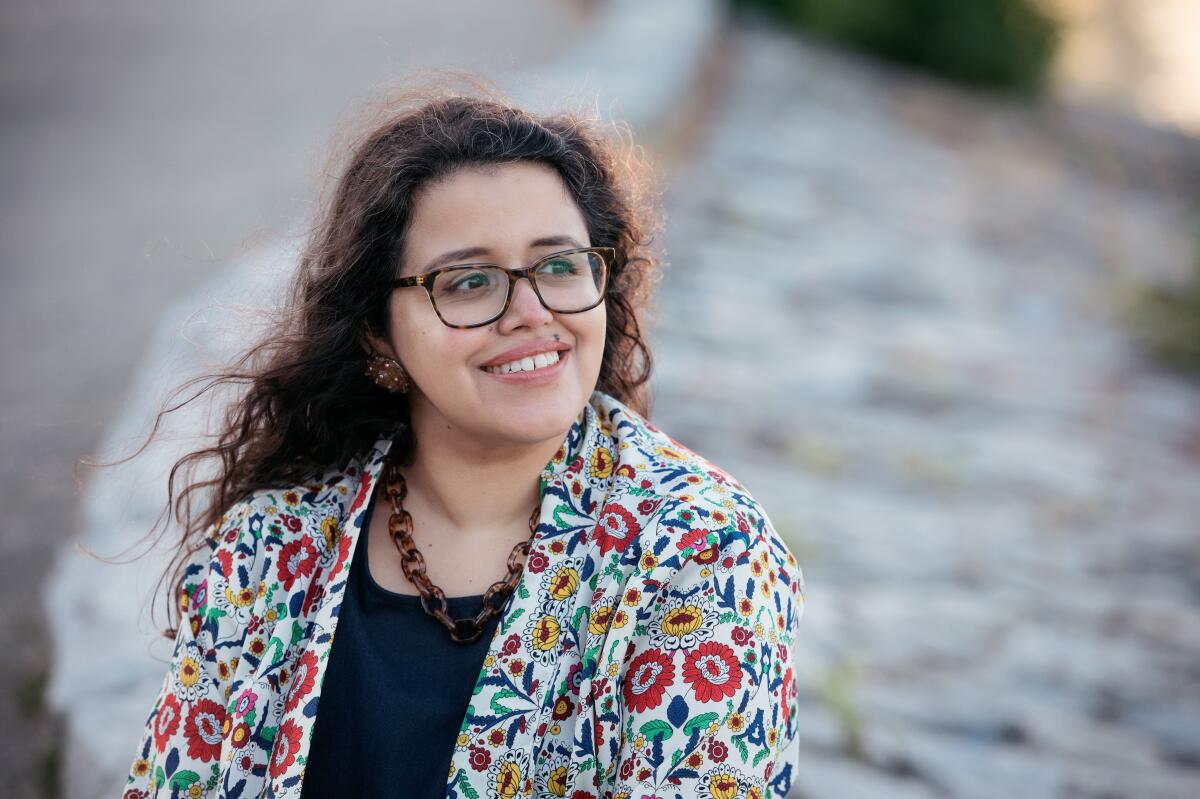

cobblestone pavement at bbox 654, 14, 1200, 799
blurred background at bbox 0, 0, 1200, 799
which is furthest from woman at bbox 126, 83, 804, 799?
cobblestone pavement at bbox 654, 14, 1200, 799

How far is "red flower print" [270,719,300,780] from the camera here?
1.83 meters

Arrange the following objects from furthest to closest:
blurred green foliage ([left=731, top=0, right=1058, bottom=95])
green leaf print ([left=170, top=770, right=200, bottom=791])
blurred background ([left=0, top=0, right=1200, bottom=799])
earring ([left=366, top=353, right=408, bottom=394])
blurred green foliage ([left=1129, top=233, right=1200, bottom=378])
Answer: blurred green foliage ([left=731, top=0, right=1058, bottom=95]) → blurred green foliage ([left=1129, top=233, right=1200, bottom=378]) → blurred background ([left=0, top=0, right=1200, bottom=799]) → earring ([left=366, top=353, right=408, bottom=394]) → green leaf print ([left=170, top=770, right=200, bottom=791])

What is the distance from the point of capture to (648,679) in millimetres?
1746

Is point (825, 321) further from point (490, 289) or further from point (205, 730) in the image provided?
point (205, 730)

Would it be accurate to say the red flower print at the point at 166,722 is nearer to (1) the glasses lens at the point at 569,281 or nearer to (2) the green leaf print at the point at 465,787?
(2) the green leaf print at the point at 465,787

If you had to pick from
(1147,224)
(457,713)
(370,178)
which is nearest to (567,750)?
(457,713)

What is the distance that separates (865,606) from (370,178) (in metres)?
2.36

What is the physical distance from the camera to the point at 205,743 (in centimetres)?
194

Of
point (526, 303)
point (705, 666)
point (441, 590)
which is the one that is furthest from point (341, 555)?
point (705, 666)

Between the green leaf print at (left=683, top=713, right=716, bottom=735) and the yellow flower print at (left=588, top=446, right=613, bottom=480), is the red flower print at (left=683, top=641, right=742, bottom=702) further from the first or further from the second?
the yellow flower print at (left=588, top=446, right=613, bottom=480)

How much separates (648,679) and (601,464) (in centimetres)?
42

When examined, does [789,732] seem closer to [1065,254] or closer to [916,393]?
[916,393]

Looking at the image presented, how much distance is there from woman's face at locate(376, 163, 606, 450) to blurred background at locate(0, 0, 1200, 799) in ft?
2.07

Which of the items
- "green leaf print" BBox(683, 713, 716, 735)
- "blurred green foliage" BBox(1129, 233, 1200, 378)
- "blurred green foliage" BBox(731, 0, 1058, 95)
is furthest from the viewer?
"blurred green foliage" BBox(731, 0, 1058, 95)
